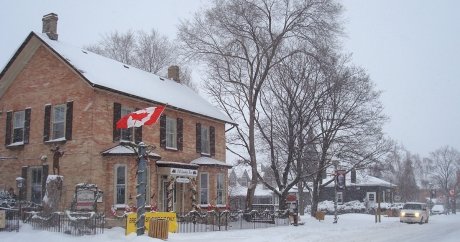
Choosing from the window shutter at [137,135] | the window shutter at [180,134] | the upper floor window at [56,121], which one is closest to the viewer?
the upper floor window at [56,121]

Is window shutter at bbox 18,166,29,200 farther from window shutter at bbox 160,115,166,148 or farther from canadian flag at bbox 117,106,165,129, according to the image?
canadian flag at bbox 117,106,165,129

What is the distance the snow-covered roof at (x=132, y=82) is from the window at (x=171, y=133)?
97 centimetres

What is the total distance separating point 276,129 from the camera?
39.5m

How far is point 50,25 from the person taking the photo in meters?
27.9

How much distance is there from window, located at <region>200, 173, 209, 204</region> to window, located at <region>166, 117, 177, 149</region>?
2746 millimetres

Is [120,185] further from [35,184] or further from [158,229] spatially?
[158,229]

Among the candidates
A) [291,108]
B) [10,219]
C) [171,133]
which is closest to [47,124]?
[10,219]

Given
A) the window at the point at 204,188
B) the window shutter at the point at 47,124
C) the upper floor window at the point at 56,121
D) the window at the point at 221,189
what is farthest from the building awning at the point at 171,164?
the window shutter at the point at 47,124

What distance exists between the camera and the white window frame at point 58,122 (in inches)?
1005

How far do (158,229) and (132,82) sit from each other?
11888 mm

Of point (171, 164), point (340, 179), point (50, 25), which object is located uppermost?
point (50, 25)

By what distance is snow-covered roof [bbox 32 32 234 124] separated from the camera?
25250mm

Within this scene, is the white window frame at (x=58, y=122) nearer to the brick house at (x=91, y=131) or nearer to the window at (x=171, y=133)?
the brick house at (x=91, y=131)

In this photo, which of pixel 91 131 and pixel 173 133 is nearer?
pixel 91 131
